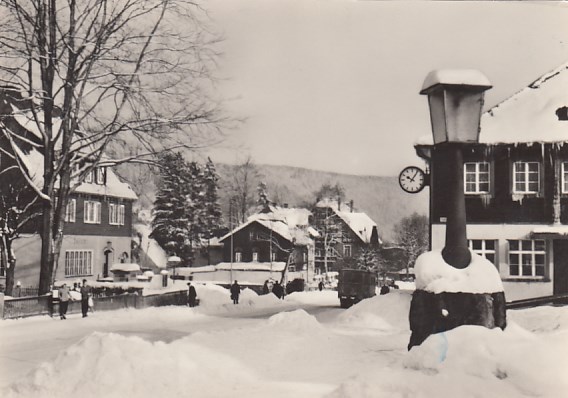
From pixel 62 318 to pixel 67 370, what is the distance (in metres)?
4.96

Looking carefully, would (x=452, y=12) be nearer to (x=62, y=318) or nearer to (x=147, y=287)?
(x=62, y=318)

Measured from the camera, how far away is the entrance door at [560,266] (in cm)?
1495

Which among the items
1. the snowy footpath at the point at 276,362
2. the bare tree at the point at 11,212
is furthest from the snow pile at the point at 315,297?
the snowy footpath at the point at 276,362

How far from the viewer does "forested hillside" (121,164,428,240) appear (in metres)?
8.71

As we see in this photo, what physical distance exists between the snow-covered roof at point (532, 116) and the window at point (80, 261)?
37.5ft

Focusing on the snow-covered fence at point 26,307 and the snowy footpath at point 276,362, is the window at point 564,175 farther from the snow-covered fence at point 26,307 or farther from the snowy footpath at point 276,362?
the snow-covered fence at point 26,307

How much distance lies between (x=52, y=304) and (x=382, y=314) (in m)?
7.49

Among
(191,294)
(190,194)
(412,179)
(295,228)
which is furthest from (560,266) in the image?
(295,228)

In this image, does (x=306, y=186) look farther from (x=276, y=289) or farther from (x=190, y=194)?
(x=276, y=289)

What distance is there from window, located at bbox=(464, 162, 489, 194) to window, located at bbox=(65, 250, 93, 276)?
10.8m

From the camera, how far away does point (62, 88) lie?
10.2m

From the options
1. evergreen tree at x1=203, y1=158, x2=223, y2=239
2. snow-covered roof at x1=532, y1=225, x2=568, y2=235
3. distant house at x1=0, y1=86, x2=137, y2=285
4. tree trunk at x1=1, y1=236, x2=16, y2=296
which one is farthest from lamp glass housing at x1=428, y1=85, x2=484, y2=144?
tree trunk at x1=1, y1=236, x2=16, y2=296

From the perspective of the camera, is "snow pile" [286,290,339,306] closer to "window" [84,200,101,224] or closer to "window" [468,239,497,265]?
"window" [84,200,101,224]

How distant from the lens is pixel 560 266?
52.5ft
